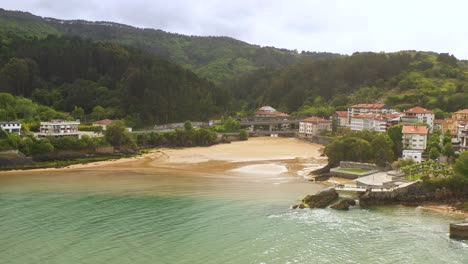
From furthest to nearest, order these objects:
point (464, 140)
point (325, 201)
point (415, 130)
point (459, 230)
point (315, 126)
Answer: point (315, 126) < point (415, 130) < point (464, 140) < point (325, 201) < point (459, 230)

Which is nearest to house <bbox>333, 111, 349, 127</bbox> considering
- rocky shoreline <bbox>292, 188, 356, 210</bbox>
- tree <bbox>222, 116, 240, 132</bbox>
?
tree <bbox>222, 116, 240, 132</bbox>

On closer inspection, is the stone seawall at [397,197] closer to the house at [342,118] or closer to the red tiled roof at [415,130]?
the red tiled roof at [415,130]

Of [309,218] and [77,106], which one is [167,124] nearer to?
[77,106]

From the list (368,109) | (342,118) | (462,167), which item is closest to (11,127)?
(462,167)

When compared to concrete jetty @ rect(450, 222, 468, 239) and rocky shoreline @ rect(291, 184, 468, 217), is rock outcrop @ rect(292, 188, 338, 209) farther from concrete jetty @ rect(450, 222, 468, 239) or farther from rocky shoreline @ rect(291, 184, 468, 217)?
concrete jetty @ rect(450, 222, 468, 239)

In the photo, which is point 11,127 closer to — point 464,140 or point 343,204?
point 343,204

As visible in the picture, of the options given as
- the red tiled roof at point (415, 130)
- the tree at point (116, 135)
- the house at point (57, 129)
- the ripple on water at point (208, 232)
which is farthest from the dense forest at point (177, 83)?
the ripple on water at point (208, 232)
